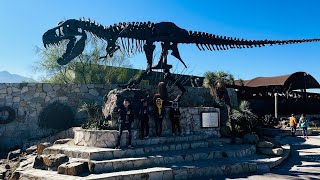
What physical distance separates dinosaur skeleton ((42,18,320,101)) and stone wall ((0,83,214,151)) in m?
2.68

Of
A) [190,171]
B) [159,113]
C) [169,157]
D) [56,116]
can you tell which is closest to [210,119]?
[159,113]

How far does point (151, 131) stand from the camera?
11.4 m

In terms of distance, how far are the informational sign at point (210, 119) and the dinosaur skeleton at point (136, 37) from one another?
1.49 m

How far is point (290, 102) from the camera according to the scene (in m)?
27.9

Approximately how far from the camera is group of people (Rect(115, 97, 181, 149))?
9562mm

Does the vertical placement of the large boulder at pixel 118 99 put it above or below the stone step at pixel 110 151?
above

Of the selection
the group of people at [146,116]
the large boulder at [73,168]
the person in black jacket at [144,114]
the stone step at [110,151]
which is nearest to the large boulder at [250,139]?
the stone step at [110,151]

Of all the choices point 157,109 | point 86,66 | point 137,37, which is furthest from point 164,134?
point 86,66

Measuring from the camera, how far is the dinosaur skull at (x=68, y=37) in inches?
430

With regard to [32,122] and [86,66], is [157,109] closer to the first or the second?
[32,122]

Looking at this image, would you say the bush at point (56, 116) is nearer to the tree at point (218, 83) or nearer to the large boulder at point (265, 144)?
the tree at point (218, 83)

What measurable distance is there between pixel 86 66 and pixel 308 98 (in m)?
22.1

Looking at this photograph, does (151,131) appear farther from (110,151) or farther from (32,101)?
(32,101)

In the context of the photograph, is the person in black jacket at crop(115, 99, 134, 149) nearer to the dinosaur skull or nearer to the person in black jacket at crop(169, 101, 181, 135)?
the person in black jacket at crop(169, 101, 181, 135)
